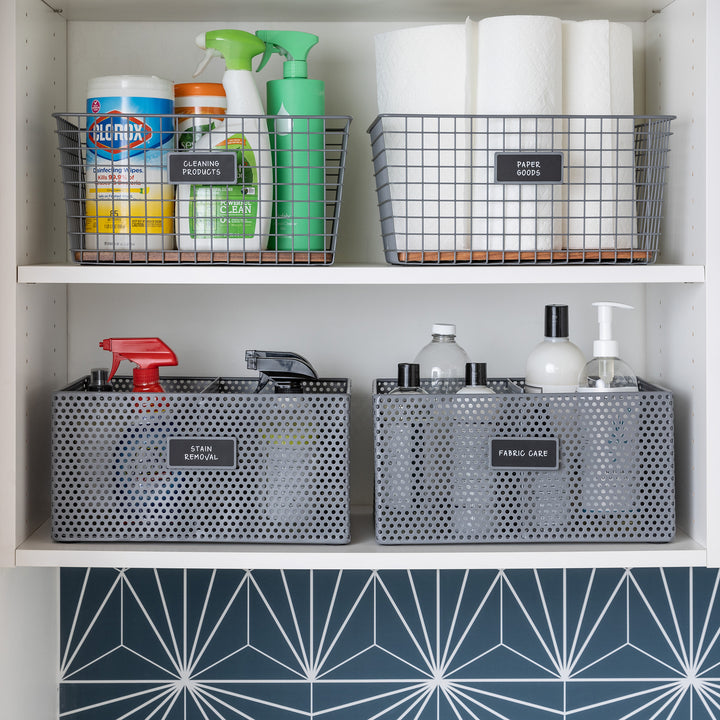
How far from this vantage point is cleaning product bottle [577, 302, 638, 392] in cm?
106

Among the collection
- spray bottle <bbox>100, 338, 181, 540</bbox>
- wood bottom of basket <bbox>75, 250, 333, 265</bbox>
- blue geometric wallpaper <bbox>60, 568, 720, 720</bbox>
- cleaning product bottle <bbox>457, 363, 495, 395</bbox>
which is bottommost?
blue geometric wallpaper <bbox>60, 568, 720, 720</bbox>

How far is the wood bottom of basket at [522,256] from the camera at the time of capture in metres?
1.04

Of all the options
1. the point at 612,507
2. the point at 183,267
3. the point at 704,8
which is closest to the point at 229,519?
the point at 183,267

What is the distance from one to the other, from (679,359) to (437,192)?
1.24 feet

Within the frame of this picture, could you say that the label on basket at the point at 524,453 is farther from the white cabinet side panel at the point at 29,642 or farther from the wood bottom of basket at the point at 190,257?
the white cabinet side panel at the point at 29,642

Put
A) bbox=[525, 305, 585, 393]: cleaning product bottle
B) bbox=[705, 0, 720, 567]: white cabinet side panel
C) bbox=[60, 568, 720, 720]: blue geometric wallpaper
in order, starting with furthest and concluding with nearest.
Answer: bbox=[60, 568, 720, 720]: blue geometric wallpaper → bbox=[525, 305, 585, 393]: cleaning product bottle → bbox=[705, 0, 720, 567]: white cabinet side panel

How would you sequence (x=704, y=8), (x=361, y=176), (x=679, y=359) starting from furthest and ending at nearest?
(x=361, y=176) < (x=679, y=359) < (x=704, y=8)

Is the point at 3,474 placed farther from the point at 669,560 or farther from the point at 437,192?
the point at 669,560

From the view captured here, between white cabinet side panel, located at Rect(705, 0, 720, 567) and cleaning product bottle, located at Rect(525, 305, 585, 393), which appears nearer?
white cabinet side panel, located at Rect(705, 0, 720, 567)

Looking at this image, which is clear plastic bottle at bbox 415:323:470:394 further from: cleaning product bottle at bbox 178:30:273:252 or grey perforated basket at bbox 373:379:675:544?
cleaning product bottle at bbox 178:30:273:252

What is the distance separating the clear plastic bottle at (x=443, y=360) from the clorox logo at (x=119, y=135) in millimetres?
434

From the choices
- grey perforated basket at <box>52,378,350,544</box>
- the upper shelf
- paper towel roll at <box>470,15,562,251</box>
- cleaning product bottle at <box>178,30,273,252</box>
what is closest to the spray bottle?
grey perforated basket at <box>52,378,350,544</box>

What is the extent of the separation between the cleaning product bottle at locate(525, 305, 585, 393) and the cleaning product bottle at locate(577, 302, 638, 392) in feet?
0.07

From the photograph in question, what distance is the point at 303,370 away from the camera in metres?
1.07
